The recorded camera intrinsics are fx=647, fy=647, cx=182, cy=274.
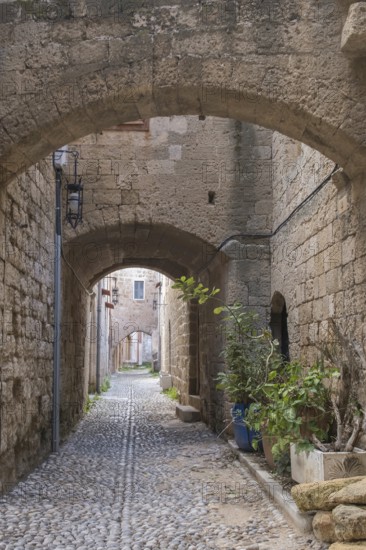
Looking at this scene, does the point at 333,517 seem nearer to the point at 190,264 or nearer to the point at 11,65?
the point at 11,65

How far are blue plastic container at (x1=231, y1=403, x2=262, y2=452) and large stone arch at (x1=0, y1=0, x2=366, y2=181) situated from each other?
9.97 ft

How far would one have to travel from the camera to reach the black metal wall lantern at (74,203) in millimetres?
7645

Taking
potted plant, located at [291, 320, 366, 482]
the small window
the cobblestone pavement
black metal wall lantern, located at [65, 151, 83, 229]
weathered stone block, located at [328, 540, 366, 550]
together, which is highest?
the small window

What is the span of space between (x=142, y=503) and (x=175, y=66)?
10.2ft

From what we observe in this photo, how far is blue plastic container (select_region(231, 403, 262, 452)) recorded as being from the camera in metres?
6.41

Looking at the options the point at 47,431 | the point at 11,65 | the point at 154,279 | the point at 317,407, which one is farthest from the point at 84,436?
the point at 154,279

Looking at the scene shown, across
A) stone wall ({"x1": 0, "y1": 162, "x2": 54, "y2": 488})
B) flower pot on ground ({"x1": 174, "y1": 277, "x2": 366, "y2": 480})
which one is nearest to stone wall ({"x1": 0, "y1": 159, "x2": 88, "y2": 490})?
stone wall ({"x1": 0, "y1": 162, "x2": 54, "y2": 488})

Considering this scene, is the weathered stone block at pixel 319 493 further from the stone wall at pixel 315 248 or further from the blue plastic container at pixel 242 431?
the blue plastic container at pixel 242 431

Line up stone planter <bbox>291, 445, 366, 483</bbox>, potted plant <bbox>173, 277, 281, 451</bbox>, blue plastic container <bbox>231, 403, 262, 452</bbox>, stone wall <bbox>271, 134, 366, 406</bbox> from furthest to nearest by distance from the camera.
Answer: blue plastic container <bbox>231, 403, 262, 452</bbox>, potted plant <bbox>173, 277, 281, 451</bbox>, stone wall <bbox>271, 134, 366, 406</bbox>, stone planter <bbox>291, 445, 366, 483</bbox>

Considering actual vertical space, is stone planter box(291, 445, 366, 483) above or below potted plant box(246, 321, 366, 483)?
below

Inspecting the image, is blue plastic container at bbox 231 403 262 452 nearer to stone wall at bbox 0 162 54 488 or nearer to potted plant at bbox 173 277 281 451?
potted plant at bbox 173 277 281 451

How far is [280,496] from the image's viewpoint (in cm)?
442

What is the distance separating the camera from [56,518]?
4305mm

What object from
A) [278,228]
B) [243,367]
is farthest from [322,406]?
[278,228]
